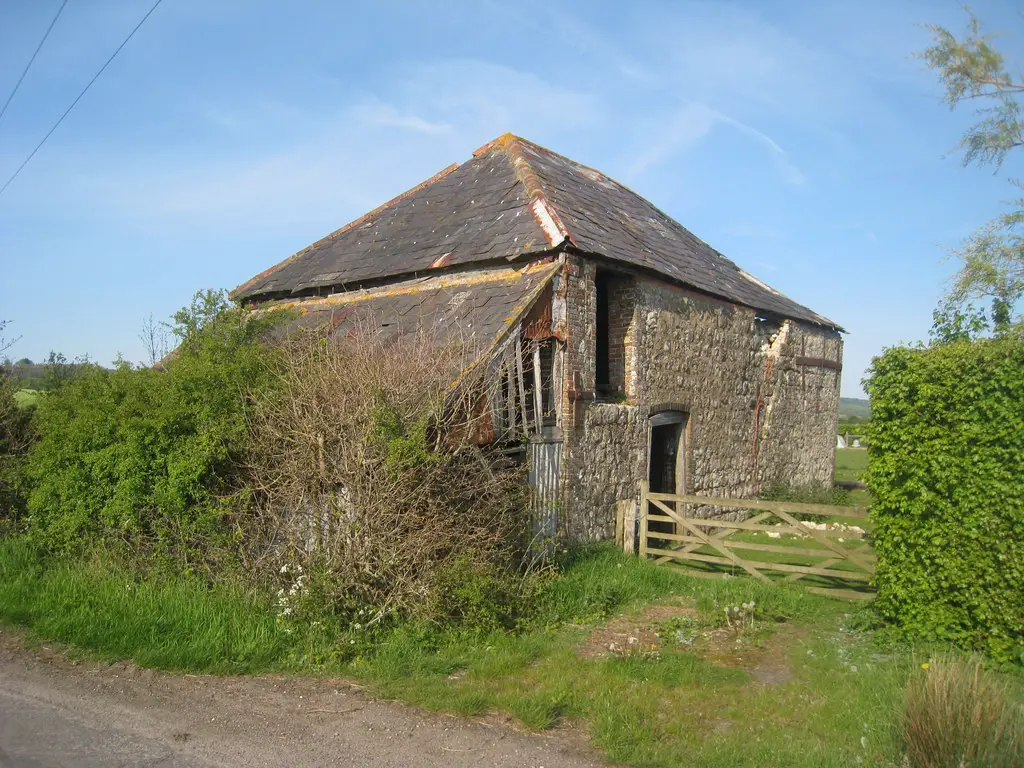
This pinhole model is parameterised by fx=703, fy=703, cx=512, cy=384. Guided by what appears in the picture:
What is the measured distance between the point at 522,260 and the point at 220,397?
15.1 feet

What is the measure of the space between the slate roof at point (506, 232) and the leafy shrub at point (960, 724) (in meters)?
6.88

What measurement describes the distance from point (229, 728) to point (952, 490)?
6324 mm

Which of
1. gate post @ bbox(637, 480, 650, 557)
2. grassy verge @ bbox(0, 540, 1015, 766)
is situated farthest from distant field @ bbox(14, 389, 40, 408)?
gate post @ bbox(637, 480, 650, 557)

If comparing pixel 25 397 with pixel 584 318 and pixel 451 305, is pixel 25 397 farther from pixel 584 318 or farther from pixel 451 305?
pixel 584 318

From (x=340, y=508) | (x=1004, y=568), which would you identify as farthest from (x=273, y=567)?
(x=1004, y=568)

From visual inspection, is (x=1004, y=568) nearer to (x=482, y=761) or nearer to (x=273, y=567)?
(x=482, y=761)

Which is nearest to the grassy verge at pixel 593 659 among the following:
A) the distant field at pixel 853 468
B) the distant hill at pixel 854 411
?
the distant field at pixel 853 468

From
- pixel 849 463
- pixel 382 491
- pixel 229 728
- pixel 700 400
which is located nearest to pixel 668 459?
pixel 700 400

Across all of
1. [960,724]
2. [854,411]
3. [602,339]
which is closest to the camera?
[960,724]

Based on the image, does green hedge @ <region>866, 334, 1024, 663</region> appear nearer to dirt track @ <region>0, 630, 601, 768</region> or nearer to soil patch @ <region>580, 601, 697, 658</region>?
soil patch @ <region>580, 601, 697, 658</region>

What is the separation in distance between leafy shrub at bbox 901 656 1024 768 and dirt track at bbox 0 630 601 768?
1937mm

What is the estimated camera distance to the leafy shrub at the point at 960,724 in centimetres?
375

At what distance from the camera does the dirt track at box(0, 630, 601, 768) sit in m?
4.48

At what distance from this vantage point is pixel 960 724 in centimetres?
383
